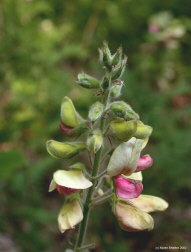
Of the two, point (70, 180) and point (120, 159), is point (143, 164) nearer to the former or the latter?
point (120, 159)

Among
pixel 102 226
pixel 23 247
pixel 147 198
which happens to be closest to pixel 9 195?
pixel 23 247

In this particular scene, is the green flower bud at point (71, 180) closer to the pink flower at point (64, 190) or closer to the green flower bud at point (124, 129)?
the pink flower at point (64, 190)

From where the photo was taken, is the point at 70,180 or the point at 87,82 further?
the point at 87,82

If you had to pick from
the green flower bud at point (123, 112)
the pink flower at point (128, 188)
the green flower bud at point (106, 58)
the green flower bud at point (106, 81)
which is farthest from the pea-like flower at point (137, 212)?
the green flower bud at point (106, 58)

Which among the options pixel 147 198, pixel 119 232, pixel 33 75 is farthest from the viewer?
pixel 33 75

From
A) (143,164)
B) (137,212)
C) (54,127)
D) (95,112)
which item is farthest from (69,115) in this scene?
(54,127)

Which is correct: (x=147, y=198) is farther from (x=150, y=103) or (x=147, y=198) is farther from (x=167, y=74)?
(x=167, y=74)
